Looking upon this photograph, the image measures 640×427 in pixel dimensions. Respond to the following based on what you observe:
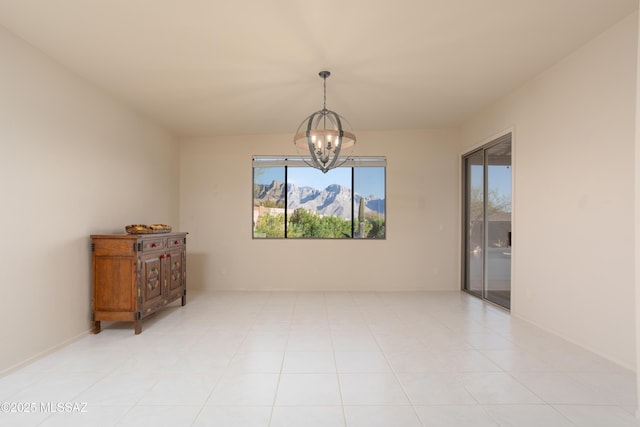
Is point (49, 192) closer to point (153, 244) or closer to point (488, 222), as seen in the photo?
point (153, 244)

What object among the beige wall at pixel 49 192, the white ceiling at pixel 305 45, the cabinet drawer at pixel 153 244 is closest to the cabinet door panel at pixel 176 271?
the cabinet drawer at pixel 153 244

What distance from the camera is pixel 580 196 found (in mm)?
3064

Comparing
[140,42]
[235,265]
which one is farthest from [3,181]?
[235,265]

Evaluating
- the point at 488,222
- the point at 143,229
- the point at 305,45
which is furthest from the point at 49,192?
the point at 488,222

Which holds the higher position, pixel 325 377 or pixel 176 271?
pixel 176 271

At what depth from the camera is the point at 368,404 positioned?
2.12 metres

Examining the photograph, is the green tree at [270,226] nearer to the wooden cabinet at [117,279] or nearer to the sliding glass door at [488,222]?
the wooden cabinet at [117,279]


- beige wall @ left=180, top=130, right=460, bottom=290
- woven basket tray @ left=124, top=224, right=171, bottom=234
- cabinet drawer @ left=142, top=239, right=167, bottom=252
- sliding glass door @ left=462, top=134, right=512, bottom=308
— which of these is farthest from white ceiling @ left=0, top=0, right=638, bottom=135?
cabinet drawer @ left=142, top=239, right=167, bottom=252

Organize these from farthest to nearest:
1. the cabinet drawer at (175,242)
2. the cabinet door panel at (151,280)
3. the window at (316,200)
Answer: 1. the window at (316,200)
2. the cabinet drawer at (175,242)
3. the cabinet door panel at (151,280)

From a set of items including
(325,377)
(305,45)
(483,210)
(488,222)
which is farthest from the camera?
(483,210)

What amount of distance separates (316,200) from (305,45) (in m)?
3.28

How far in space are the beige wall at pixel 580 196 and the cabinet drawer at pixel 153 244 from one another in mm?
4303

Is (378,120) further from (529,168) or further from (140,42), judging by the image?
(140,42)

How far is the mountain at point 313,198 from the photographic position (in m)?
5.86
